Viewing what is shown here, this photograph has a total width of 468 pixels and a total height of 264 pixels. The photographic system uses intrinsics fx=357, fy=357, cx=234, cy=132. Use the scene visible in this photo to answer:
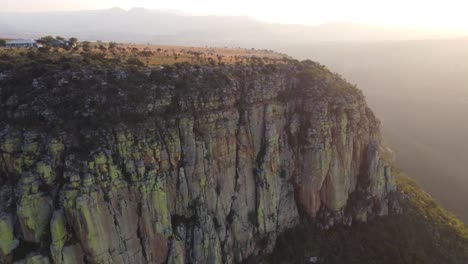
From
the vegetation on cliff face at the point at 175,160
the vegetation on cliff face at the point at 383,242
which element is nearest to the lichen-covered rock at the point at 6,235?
the vegetation on cliff face at the point at 175,160

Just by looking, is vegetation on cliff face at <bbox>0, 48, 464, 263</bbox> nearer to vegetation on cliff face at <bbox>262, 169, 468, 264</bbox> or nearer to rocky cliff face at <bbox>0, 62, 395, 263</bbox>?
rocky cliff face at <bbox>0, 62, 395, 263</bbox>

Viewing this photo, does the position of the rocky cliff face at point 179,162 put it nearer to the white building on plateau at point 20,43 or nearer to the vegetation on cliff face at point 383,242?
the vegetation on cliff face at point 383,242

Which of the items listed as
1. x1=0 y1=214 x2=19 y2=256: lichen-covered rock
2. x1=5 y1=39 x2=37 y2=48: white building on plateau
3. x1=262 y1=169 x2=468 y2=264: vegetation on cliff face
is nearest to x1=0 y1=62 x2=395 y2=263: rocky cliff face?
x1=0 y1=214 x2=19 y2=256: lichen-covered rock

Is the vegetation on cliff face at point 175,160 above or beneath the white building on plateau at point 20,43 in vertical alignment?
beneath

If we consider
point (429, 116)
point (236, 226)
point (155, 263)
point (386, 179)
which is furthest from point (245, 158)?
point (429, 116)

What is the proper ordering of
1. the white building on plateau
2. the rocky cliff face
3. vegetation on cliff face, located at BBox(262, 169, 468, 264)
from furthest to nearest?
the white building on plateau < vegetation on cliff face, located at BBox(262, 169, 468, 264) < the rocky cliff face
